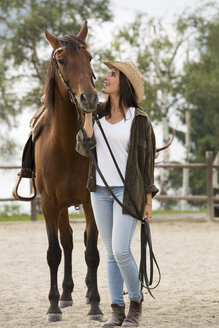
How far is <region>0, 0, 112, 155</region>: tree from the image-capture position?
20.5 metres

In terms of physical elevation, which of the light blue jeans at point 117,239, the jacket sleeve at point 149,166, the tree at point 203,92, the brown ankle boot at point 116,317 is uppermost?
Answer: the tree at point 203,92

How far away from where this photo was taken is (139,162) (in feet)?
12.6

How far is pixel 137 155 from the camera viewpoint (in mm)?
3795

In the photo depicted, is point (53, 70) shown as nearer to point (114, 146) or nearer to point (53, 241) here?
point (114, 146)

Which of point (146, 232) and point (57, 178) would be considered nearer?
point (146, 232)

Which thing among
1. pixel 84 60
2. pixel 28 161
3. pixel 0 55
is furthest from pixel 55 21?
pixel 84 60

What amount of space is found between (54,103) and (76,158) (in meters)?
0.47

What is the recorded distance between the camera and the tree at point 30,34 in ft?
67.3

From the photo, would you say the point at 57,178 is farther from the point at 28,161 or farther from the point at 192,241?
the point at 192,241

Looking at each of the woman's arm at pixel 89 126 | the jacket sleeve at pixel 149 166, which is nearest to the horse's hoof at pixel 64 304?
the jacket sleeve at pixel 149 166

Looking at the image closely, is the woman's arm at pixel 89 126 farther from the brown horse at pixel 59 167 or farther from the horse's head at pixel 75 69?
the brown horse at pixel 59 167

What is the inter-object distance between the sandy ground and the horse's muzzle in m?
1.63

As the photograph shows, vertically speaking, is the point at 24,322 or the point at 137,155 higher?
the point at 137,155

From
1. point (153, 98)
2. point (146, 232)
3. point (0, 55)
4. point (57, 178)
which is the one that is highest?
point (0, 55)
